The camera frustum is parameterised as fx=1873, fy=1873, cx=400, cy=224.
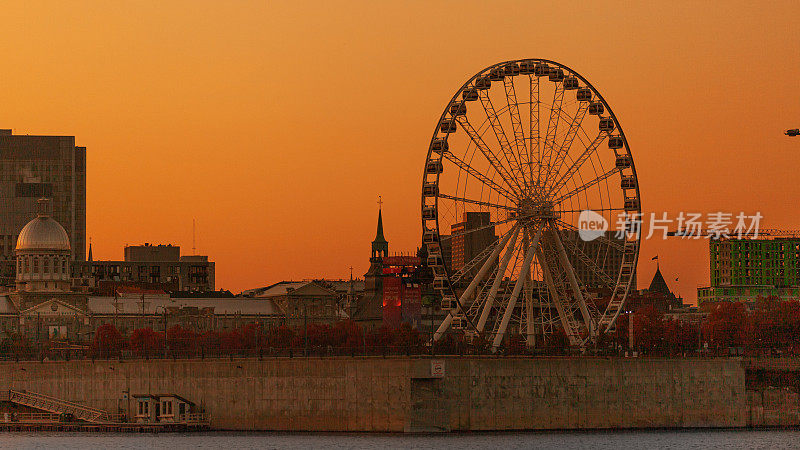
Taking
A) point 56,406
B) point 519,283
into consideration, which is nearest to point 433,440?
point 519,283

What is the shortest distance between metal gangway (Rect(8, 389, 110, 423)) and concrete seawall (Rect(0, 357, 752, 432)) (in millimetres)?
894

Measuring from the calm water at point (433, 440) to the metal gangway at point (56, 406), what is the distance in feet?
21.6

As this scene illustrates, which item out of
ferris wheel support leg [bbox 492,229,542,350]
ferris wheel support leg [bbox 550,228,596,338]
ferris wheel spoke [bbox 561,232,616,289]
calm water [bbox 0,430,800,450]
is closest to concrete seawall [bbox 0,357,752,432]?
calm water [bbox 0,430,800,450]

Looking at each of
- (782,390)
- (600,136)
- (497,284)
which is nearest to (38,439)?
(497,284)

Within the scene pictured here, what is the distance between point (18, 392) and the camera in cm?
17150

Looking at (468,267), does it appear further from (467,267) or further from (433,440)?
(433,440)

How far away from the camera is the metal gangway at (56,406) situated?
16588 centimetres

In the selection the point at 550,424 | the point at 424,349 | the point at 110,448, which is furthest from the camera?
the point at 424,349

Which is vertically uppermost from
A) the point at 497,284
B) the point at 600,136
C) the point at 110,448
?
the point at 600,136

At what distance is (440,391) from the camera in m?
151

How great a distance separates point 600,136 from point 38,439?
5619cm

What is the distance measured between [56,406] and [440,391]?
3877 centimetres

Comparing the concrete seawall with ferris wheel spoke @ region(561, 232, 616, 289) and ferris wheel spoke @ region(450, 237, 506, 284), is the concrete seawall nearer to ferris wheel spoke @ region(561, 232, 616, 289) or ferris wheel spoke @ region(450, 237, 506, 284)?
ferris wheel spoke @ region(561, 232, 616, 289)

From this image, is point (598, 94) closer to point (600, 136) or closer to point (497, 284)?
point (600, 136)
